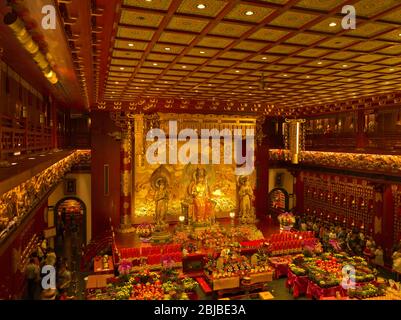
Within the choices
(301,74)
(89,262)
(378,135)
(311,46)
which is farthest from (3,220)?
(378,135)

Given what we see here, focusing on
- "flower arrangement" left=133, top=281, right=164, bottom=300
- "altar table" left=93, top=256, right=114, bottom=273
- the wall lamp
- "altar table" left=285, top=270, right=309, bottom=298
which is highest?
the wall lamp

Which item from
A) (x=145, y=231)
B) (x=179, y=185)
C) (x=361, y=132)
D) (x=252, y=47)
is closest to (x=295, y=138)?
(x=252, y=47)

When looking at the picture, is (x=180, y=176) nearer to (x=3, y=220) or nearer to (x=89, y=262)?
(x=89, y=262)

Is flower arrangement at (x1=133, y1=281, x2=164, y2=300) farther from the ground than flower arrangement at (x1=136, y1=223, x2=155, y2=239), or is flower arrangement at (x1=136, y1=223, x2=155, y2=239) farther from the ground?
flower arrangement at (x1=136, y1=223, x2=155, y2=239)

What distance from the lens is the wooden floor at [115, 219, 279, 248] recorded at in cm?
1406

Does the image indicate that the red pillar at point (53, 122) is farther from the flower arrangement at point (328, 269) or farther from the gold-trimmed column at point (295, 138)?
the flower arrangement at point (328, 269)

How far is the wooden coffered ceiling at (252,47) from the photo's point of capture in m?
5.15

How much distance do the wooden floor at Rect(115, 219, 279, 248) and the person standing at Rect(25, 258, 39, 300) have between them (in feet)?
12.9

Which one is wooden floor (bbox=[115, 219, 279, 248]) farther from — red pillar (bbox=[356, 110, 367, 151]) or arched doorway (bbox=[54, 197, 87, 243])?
red pillar (bbox=[356, 110, 367, 151])

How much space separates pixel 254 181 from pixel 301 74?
9651 millimetres

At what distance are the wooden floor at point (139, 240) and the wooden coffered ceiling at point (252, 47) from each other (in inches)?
249

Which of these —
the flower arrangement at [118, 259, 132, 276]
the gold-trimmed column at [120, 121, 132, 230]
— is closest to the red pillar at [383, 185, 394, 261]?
the flower arrangement at [118, 259, 132, 276]

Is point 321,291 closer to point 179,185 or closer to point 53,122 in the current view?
point 179,185

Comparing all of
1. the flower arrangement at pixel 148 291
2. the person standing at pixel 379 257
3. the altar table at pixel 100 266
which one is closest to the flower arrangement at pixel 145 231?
the altar table at pixel 100 266
